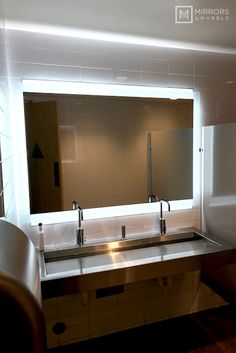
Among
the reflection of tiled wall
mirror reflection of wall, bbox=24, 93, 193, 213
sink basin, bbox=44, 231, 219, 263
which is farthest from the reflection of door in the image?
the reflection of tiled wall

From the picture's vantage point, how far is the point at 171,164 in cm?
Result: 226

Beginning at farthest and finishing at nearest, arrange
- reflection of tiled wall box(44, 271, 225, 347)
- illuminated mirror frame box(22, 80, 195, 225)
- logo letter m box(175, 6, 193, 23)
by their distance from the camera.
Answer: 1. reflection of tiled wall box(44, 271, 225, 347)
2. illuminated mirror frame box(22, 80, 195, 225)
3. logo letter m box(175, 6, 193, 23)

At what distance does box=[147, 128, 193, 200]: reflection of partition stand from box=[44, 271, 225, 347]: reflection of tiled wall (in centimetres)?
71

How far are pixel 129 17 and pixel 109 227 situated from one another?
1436 millimetres

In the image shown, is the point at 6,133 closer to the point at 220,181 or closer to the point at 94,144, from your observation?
the point at 94,144

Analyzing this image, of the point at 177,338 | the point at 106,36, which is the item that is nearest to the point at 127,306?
the point at 177,338

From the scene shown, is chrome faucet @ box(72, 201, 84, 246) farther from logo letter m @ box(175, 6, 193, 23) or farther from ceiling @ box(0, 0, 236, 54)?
logo letter m @ box(175, 6, 193, 23)

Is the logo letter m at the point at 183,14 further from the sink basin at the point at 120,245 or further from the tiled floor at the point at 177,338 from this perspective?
the tiled floor at the point at 177,338

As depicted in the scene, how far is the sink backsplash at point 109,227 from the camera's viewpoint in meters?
1.85

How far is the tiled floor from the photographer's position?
1.96m

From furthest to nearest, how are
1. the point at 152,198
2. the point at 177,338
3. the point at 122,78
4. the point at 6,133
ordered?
the point at 152,198 → the point at 177,338 → the point at 122,78 → the point at 6,133

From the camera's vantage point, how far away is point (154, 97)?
211cm

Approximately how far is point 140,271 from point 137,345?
86 centimetres

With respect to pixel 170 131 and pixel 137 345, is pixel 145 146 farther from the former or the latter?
pixel 137 345
